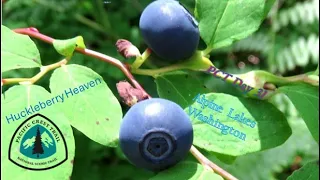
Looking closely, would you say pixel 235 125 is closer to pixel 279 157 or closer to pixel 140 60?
pixel 140 60

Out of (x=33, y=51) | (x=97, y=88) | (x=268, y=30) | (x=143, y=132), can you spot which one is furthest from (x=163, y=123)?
(x=268, y=30)

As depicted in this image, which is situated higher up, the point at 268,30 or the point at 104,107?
the point at 104,107

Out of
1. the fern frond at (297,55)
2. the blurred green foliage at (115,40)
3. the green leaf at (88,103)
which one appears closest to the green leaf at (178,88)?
the green leaf at (88,103)

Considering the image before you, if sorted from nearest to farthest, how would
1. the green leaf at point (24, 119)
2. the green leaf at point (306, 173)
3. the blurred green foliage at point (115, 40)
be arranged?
1. the green leaf at point (24, 119)
2. the green leaf at point (306, 173)
3. the blurred green foliage at point (115, 40)

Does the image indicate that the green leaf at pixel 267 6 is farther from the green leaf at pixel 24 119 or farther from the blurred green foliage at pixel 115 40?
the blurred green foliage at pixel 115 40

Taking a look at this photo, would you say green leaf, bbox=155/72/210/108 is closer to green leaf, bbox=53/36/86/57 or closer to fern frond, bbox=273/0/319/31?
green leaf, bbox=53/36/86/57

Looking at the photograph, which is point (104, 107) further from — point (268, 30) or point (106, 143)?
point (268, 30)

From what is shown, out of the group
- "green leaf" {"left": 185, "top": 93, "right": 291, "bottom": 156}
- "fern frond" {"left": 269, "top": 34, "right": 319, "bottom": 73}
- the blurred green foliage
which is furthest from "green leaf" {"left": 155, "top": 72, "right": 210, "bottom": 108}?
"fern frond" {"left": 269, "top": 34, "right": 319, "bottom": 73}
